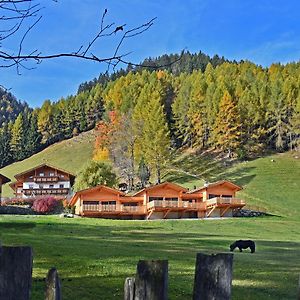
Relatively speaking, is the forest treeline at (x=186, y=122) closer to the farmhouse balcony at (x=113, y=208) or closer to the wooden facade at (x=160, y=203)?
the wooden facade at (x=160, y=203)

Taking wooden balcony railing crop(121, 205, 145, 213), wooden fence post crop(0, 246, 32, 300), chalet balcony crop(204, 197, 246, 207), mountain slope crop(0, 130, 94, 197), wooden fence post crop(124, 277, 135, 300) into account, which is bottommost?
wooden fence post crop(124, 277, 135, 300)

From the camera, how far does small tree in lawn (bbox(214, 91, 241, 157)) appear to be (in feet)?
265

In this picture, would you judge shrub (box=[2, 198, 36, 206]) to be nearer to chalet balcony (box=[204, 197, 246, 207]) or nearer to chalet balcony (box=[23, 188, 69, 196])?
chalet balcony (box=[23, 188, 69, 196])

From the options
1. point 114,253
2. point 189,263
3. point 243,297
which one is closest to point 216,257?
point 243,297

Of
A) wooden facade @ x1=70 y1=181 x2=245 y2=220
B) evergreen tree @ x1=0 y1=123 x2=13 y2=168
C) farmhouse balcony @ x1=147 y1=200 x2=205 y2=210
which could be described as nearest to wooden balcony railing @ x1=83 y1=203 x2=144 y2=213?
wooden facade @ x1=70 y1=181 x2=245 y2=220

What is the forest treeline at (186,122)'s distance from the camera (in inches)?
3110

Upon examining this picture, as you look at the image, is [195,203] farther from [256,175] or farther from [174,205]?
[256,175]

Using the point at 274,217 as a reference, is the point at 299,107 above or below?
above

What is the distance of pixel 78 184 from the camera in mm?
59969

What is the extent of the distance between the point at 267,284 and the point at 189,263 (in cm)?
307

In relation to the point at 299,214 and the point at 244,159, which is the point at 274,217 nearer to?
the point at 299,214

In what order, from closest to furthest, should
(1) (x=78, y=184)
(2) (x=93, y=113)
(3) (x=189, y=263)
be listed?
(3) (x=189, y=263) < (1) (x=78, y=184) < (2) (x=93, y=113)

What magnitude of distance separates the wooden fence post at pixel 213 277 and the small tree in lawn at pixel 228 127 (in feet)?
260

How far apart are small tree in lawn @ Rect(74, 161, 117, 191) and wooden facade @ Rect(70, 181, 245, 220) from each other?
421 centimetres
